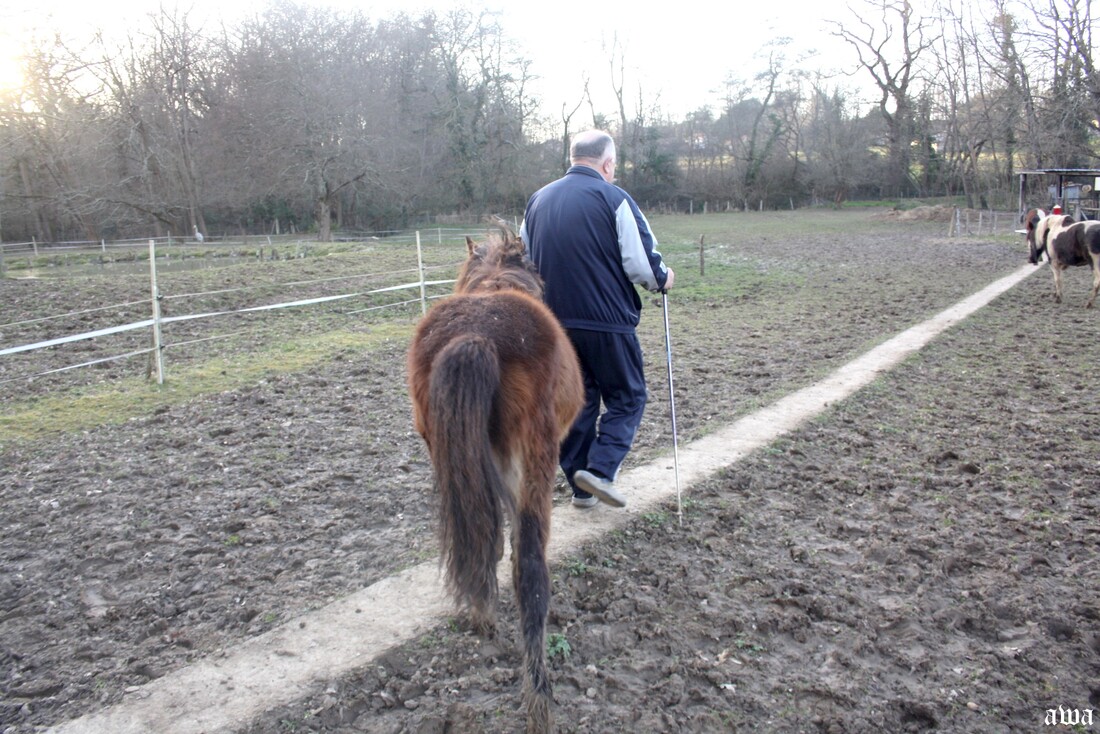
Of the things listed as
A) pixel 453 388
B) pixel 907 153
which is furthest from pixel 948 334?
pixel 907 153

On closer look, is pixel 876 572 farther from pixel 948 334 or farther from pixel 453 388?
pixel 948 334

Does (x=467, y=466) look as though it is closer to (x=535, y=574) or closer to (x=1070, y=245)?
(x=535, y=574)

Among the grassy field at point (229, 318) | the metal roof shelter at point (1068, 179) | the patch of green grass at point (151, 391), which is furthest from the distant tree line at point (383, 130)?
the patch of green grass at point (151, 391)

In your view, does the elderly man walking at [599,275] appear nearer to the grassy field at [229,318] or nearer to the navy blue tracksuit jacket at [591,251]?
the navy blue tracksuit jacket at [591,251]

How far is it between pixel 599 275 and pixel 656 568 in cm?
145

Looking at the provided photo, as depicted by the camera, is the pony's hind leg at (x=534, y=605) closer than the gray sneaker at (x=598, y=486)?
Yes

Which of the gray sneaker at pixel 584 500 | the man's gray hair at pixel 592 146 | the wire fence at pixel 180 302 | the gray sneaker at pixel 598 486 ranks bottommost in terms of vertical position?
the gray sneaker at pixel 584 500

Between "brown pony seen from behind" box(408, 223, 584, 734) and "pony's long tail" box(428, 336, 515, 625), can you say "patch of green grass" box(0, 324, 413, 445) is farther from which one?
"pony's long tail" box(428, 336, 515, 625)

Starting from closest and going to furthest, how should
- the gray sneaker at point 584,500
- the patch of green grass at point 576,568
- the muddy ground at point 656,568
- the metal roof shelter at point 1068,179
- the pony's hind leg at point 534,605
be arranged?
1. the pony's hind leg at point 534,605
2. the muddy ground at point 656,568
3. the patch of green grass at point 576,568
4. the gray sneaker at point 584,500
5. the metal roof shelter at point 1068,179

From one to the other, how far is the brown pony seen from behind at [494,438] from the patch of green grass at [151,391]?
464 cm

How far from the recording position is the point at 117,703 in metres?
2.38

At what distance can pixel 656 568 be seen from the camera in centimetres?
333

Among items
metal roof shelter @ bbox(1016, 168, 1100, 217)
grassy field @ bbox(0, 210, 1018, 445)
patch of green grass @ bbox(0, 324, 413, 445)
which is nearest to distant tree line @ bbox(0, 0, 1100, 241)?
metal roof shelter @ bbox(1016, 168, 1100, 217)

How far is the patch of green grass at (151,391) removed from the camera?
5.90 metres
